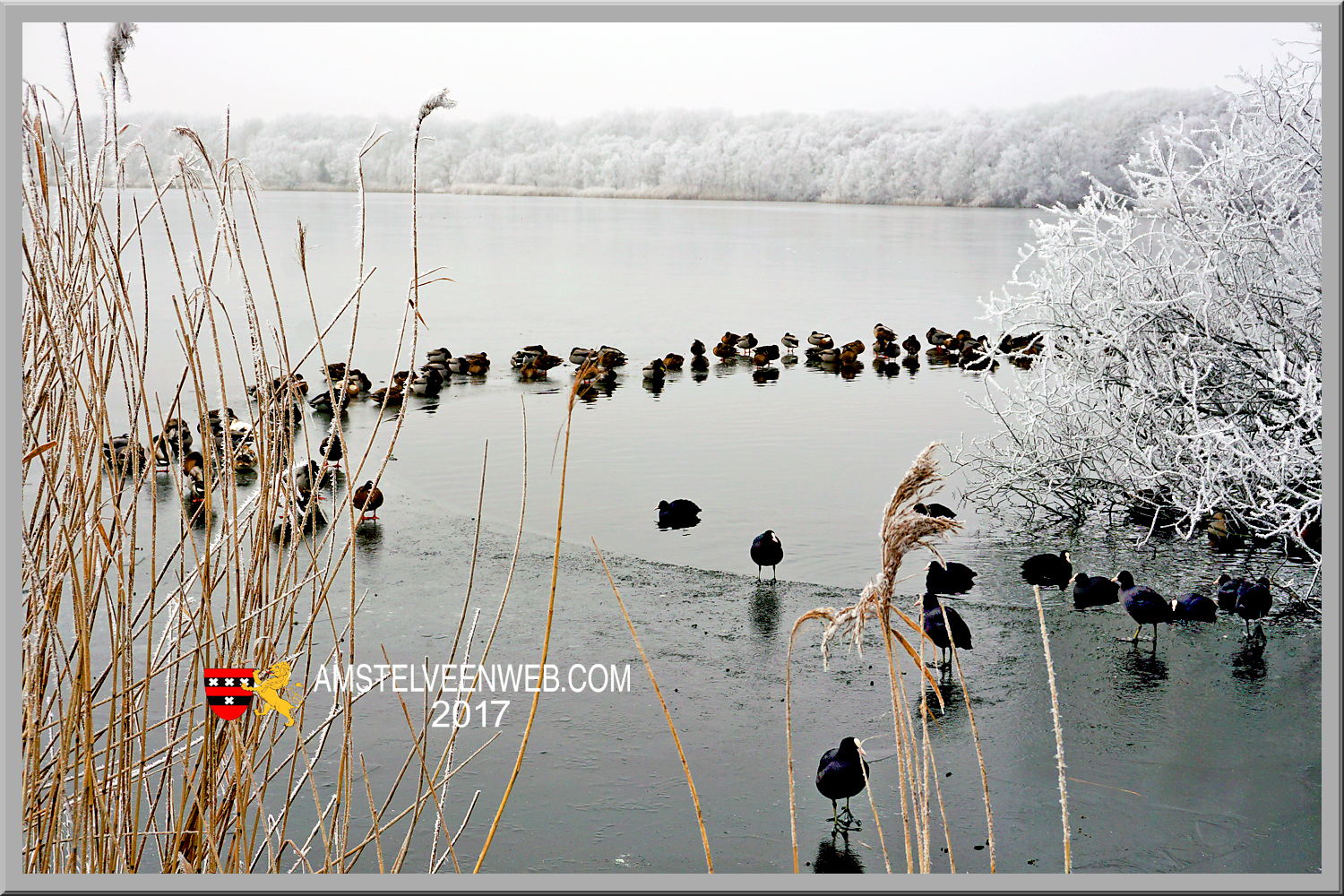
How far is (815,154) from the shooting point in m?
4.45

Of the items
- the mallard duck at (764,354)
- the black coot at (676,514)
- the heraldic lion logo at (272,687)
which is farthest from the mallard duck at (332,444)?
the mallard duck at (764,354)

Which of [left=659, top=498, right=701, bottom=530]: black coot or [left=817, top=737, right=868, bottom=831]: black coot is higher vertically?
[left=659, top=498, right=701, bottom=530]: black coot

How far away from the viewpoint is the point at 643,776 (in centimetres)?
244

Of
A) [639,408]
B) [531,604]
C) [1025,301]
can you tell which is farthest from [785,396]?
[531,604]

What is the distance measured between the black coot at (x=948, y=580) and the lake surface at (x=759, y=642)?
0.16 m

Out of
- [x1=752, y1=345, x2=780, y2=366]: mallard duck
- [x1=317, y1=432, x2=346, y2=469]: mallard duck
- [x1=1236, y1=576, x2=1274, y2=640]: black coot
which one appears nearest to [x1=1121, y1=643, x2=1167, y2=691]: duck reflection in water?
[x1=1236, y1=576, x2=1274, y2=640]: black coot

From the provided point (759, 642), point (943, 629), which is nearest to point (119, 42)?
point (943, 629)

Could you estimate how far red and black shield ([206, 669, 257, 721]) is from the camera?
153 centimetres

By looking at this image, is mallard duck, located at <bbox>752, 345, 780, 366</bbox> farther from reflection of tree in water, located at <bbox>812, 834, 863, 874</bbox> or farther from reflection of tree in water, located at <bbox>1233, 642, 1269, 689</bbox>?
reflection of tree in water, located at <bbox>812, 834, 863, 874</bbox>

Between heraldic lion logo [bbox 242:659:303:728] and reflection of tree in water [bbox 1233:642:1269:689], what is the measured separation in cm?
251

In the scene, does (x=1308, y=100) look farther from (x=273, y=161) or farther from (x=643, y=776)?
(x=273, y=161)

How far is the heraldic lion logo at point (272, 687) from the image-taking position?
152 centimetres

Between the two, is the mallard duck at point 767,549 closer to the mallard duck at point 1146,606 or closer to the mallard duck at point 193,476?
the mallard duck at point 1146,606

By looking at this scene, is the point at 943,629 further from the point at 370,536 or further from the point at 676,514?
the point at 370,536
